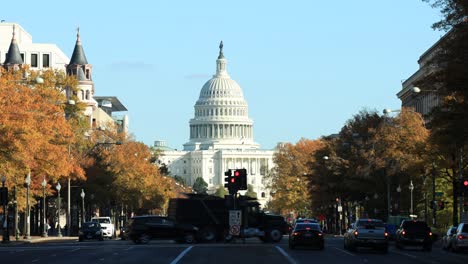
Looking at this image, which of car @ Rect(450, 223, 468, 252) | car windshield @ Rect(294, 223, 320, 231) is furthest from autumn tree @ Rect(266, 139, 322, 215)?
car @ Rect(450, 223, 468, 252)

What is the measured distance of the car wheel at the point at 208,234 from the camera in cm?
8188

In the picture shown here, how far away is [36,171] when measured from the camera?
9350 cm

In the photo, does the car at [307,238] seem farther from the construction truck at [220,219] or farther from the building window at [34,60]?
the building window at [34,60]

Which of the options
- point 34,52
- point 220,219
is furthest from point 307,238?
point 34,52

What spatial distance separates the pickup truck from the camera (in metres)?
61.3

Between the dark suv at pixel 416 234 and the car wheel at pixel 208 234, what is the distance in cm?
1716

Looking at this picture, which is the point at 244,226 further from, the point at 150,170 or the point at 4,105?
the point at 150,170

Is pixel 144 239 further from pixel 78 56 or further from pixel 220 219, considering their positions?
pixel 78 56

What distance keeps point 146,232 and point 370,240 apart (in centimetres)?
2181

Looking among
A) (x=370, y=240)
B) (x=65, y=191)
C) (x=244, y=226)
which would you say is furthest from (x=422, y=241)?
(x=65, y=191)

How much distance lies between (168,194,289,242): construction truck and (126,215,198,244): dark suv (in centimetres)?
134

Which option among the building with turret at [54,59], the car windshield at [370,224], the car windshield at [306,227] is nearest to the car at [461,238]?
the car windshield at [370,224]

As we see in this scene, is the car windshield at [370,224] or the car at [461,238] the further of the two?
the car at [461,238]

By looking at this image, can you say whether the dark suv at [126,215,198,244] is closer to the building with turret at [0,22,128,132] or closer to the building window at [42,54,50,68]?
the building with turret at [0,22,128,132]
